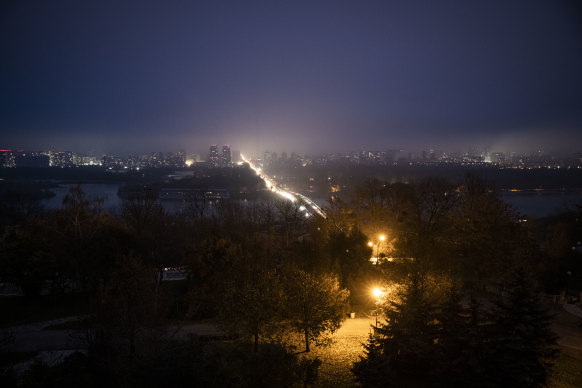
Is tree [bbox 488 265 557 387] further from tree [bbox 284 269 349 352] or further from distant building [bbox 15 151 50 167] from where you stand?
distant building [bbox 15 151 50 167]

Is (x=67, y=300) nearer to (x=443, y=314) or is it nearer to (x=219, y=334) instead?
(x=219, y=334)

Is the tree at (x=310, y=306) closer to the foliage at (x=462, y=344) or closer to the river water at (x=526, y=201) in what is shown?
the foliage at (x=462, y=344)

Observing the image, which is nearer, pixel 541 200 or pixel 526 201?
pixel 526 201

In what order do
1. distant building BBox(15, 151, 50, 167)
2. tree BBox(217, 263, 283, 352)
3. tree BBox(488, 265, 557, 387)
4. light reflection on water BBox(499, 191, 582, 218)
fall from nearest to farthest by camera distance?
tree BBox(488, 265, 557, 387) → tree BBox(217, 263, 283, 352) → light reflection on water BBox(499, 191, 582, 218) → distant building BBox(15, 151, 50, 167)

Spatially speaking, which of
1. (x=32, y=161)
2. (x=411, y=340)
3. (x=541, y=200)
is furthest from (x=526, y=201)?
(x=32, y=161)

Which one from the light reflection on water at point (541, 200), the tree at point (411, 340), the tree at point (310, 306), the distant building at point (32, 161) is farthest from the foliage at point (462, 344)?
the distant building at point (32, 161)

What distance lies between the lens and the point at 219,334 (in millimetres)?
11258

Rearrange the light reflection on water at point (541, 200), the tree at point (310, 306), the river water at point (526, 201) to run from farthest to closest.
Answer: the river water at point (526, 201), the light reflection on water at point (541, 200), the tree at point (310, 306)

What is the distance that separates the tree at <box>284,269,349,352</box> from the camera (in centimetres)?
1018

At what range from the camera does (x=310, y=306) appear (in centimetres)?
1023

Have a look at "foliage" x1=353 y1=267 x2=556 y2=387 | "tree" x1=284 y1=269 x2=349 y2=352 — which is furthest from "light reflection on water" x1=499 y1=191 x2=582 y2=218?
"tree" x1=284 y1=269 x2=349 y2=352

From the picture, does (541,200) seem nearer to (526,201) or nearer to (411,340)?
(526,201)

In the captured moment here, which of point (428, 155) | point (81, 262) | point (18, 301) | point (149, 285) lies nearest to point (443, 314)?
point (149, 285)

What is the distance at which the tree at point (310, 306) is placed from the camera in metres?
10.2
